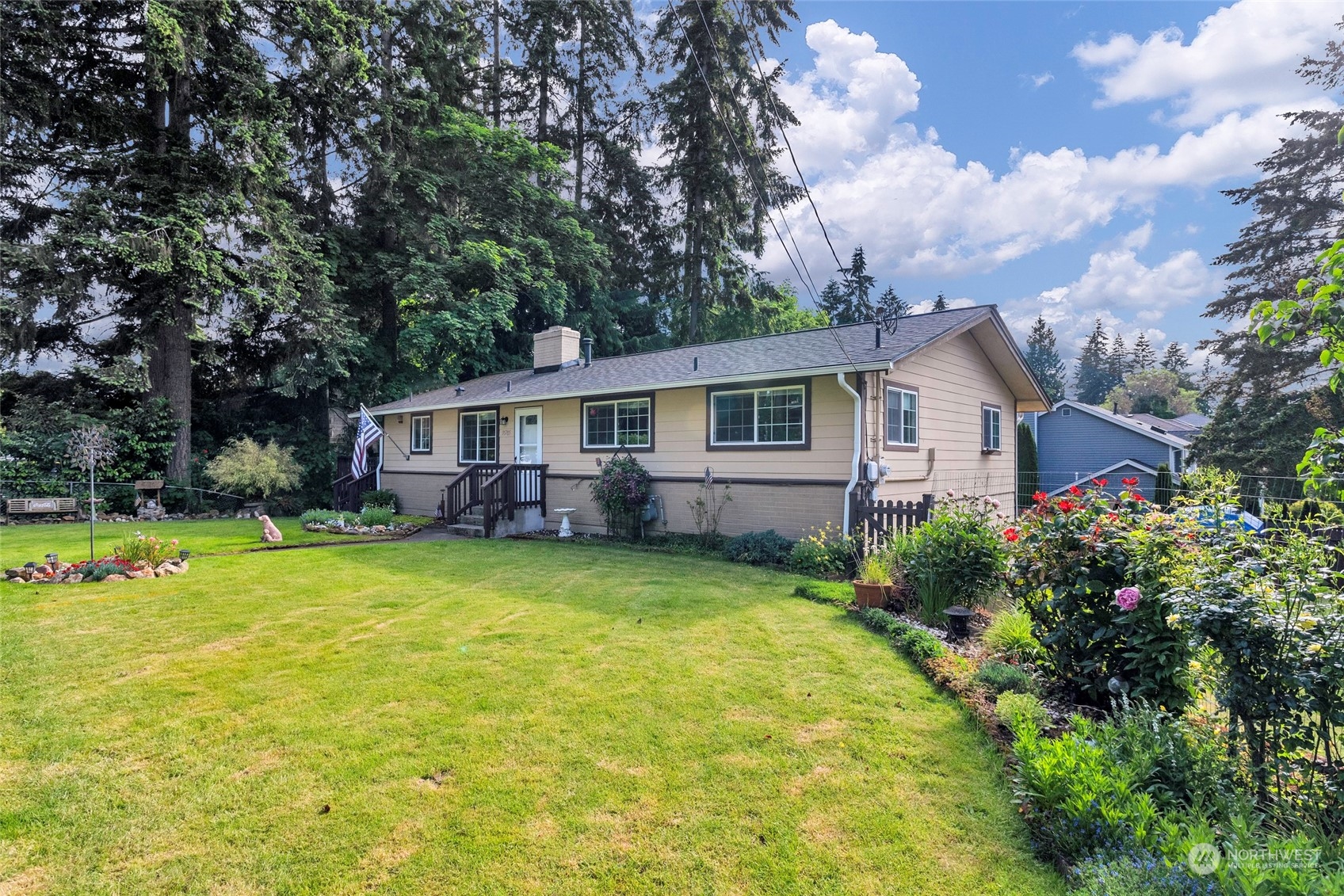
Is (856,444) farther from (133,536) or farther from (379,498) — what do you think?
(379,498)

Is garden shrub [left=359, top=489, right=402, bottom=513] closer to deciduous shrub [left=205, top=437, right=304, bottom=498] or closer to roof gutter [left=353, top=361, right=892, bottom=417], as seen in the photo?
deciduous shrub [left=205, top=437, right=304, bottom=498]

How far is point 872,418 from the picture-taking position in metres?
8.89

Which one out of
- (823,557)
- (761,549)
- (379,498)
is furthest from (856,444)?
(379,498)

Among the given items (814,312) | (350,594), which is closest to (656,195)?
(814,312)

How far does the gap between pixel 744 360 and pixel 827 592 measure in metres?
5.00

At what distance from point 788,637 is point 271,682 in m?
3.96

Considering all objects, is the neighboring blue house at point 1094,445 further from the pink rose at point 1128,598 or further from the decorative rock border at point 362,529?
the decorative rock border at point 362,529

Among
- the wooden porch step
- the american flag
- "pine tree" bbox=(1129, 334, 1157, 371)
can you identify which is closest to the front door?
the wooden porch step

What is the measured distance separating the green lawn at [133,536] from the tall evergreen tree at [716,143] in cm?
1526

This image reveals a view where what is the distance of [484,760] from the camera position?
3062 mm

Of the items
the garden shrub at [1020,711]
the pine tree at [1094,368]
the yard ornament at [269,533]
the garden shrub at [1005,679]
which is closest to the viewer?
the garden shrub at [1020,711]

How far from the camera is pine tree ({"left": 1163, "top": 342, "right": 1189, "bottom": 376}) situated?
65.4 metres

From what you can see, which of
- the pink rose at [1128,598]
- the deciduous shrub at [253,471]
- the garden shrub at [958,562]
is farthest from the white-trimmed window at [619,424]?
the deciduous shrub at [253,471]

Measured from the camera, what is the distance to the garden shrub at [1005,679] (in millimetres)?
3824
